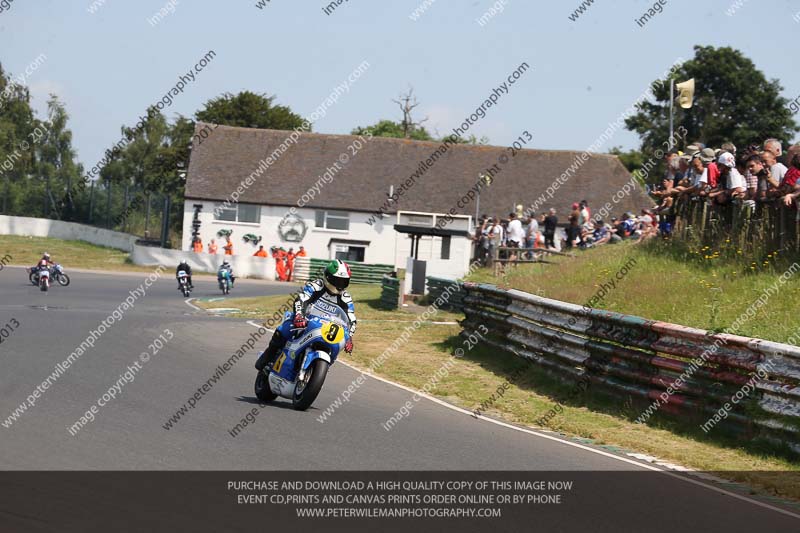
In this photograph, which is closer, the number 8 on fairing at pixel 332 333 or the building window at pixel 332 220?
the number 8 on fairing at pixel 332 333

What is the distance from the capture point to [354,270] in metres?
48.8

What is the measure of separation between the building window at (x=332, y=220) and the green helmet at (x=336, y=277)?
1933 inches

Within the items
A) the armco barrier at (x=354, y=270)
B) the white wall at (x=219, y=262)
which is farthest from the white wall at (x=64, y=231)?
the armco barrier at (x=354, y=270)

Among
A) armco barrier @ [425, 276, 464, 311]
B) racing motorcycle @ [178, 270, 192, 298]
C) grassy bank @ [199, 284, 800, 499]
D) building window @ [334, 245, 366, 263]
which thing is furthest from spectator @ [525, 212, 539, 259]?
building window @ [334, 245, 366, 263]

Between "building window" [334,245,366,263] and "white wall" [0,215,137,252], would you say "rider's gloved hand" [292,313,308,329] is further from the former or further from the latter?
"white wall" [0,215,137,252]

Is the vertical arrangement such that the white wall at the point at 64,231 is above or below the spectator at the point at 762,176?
below

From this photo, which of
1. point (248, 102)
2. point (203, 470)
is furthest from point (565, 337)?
point (248, 102)

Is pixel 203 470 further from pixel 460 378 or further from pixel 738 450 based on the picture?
pixel 460 378

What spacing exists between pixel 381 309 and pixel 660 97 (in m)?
48.9

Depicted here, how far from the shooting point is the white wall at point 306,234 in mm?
59812

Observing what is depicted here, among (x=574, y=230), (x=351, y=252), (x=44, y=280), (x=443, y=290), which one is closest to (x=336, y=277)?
(x=443, y=290)

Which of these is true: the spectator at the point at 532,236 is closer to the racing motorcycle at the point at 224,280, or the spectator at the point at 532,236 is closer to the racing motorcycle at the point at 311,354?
the racing motorcycle at the point at 224,280

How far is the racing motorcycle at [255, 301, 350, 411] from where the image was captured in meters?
11.2

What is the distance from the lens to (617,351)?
44.3 ft
